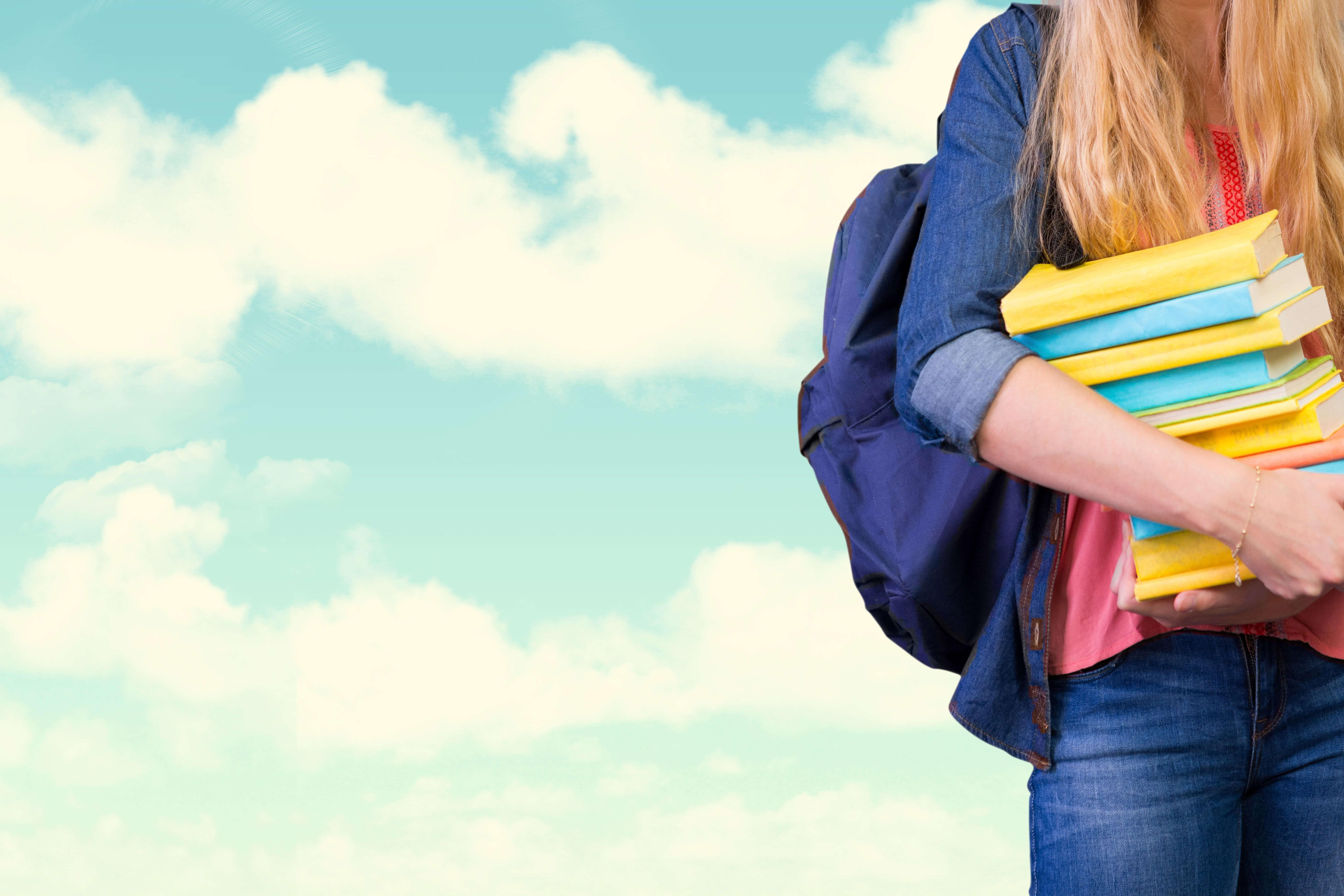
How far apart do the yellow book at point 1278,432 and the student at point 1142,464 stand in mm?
60

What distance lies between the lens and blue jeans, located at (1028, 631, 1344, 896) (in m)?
1.23

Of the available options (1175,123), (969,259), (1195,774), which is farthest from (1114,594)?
(1175,123)

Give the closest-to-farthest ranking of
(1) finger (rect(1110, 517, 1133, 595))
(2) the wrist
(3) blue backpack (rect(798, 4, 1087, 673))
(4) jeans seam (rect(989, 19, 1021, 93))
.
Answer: (2) the wrist < (1) finger (rect(1110, 517, 1133, 595)) < (4) jeans seam (rect(989, 19, 1021, 93)) < (3) blue backpack (rect(798, 4, 1087, 673))

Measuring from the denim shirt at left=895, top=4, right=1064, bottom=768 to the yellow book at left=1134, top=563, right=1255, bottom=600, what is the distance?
0.16m

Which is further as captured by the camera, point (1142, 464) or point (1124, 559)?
point (1124, 559)

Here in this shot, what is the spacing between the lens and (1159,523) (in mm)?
1174

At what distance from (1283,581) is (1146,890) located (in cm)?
39

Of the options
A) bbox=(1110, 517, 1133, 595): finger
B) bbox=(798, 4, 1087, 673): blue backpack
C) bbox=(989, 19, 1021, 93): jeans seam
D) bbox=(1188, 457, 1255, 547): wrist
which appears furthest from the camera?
bbox=(798, 4, 1087, 673): blue backpack

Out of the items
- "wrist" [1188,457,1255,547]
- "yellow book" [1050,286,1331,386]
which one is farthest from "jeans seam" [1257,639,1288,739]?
"yellow book" [1050,286,1331,386]

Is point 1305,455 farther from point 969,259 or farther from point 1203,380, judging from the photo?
point 969,259

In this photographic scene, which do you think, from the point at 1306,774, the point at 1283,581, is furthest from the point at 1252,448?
the point at 1306,774

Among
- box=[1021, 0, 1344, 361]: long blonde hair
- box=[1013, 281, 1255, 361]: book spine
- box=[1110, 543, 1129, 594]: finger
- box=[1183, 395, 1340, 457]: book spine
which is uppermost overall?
box=[1021, 0, 1344, 361]: long blonde hair

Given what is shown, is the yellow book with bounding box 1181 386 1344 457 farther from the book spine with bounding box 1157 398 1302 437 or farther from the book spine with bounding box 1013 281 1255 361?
the book spine with bounding box 1013 281 1255 361

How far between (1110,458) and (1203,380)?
0.54 ft
